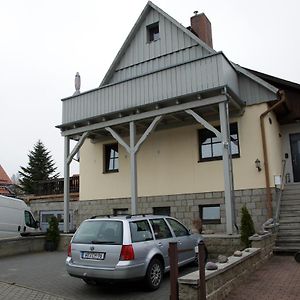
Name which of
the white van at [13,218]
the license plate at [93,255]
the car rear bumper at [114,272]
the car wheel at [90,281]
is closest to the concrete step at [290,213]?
the car rear bumper at [114,272]

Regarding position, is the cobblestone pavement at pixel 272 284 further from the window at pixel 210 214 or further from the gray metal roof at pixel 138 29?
the gray metal roof at pixel 138 29

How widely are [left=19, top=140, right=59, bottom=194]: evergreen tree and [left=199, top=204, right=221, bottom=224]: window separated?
1108 inches

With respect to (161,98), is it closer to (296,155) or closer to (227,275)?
(296,155)

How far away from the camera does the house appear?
12531 mm

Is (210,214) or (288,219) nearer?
(288,219)

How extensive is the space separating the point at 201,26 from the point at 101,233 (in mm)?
12638

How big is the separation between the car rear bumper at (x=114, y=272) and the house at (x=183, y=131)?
522cm

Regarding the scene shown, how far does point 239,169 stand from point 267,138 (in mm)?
1475

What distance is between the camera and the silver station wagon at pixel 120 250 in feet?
22.1

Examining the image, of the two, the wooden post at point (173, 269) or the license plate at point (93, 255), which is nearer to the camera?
Answer: the wooden post at point (173, 269)

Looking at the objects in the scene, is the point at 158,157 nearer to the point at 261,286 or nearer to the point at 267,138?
the point at 267,138

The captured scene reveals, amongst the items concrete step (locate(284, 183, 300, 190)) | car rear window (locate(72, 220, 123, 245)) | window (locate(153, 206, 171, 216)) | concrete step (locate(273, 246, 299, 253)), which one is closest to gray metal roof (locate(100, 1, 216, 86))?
window (locate(153, 206, 171, 216))

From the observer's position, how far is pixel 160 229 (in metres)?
8.05

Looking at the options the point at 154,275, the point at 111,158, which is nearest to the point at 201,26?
the point at 111,158
